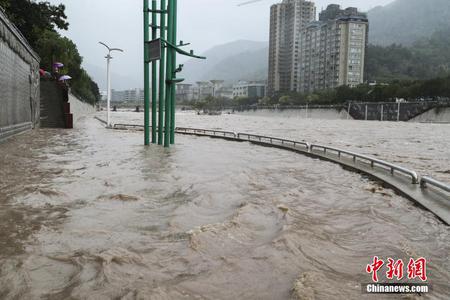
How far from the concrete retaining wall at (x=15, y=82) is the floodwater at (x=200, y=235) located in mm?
6812

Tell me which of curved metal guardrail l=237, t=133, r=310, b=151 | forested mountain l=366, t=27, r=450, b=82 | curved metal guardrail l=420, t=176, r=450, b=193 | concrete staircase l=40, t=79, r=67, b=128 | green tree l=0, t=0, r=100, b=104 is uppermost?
forested mountain l=366, t=27, r=450, b=82

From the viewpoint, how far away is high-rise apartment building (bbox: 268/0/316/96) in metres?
164

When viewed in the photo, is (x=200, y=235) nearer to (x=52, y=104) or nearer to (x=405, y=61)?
(x=52, y=104)

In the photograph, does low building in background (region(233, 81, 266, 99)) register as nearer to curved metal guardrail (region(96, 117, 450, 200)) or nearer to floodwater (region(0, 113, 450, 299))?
curved metal guardrail (region(96, 117, 450, 200))

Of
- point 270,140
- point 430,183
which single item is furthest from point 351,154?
point 270,140

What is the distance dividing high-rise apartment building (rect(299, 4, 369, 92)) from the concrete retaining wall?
116 m

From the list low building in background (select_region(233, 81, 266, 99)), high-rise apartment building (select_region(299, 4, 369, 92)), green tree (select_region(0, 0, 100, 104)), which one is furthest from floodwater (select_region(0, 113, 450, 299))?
low building in background (select_region(233, 81, 266, 99))

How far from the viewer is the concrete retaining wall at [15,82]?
51.2ft

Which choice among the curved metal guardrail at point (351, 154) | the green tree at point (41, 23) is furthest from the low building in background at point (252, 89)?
the curved metal guardrail at point (351, 154)

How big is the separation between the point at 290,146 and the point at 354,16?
447 feet

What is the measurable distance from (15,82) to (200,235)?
16138 mm

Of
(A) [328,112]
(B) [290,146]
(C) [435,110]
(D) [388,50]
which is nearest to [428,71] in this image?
(D) [388,50]

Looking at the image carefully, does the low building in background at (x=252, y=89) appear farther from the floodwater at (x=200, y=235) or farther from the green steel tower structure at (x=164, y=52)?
the floodwater at (x=200, y=235)

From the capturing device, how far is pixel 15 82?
1841 cm
